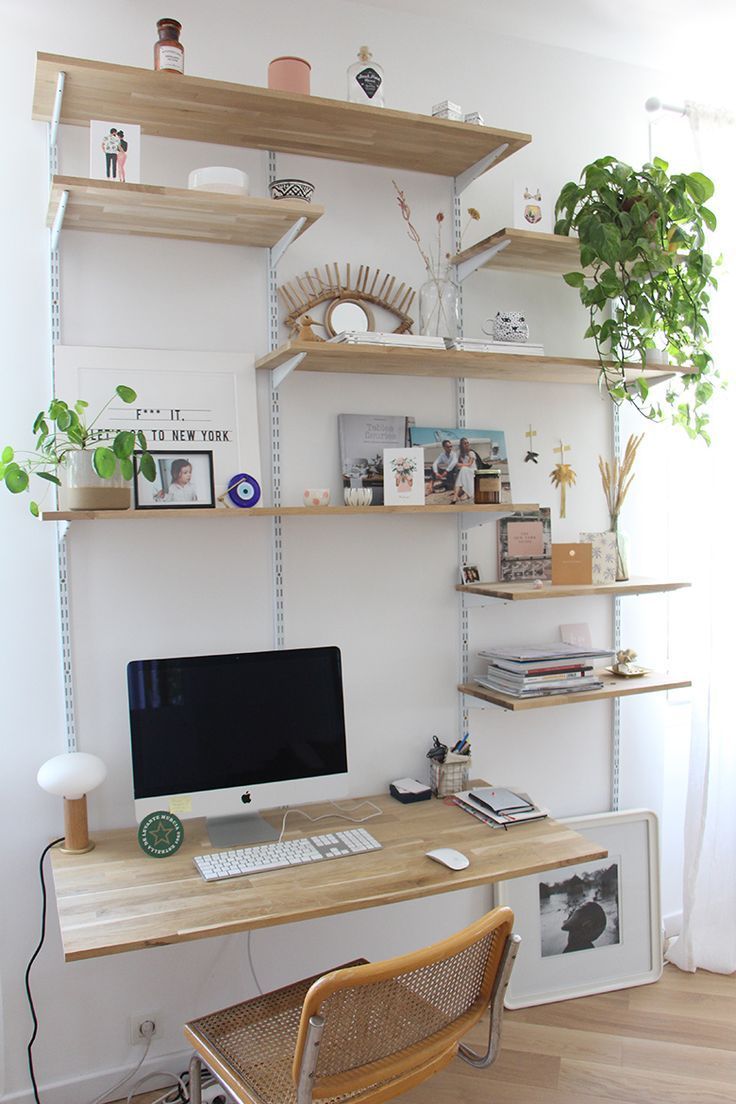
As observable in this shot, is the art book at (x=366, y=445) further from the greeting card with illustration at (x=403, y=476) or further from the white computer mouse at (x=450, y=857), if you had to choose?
the white computer mouse at (x=450, y=857)

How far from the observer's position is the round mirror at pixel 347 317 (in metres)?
2.46

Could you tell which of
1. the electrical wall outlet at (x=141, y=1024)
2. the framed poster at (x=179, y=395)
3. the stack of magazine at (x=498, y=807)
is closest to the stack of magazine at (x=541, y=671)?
the stack of magazine at (x=498, y=807)

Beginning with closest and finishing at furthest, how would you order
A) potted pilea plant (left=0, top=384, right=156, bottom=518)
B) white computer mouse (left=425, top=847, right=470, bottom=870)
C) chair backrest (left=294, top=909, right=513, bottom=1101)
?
chair backrest (left=294, top=909, right=513, bottom=1101), potted pilea plant (left=0, top=384, right=156, bottom=518), white computer mouse (left=425, top=847, right=470, bottom=870)

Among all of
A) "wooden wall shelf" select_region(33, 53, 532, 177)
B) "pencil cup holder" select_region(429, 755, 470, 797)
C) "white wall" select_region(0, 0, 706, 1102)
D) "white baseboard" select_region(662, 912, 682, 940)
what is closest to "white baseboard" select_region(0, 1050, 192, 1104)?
"white wall" select_region(0, 0, 706, 1102)

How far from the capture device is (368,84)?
2256mm

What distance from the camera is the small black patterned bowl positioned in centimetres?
224

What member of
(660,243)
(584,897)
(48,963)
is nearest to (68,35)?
(660,243)

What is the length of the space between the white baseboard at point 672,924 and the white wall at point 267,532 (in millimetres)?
537

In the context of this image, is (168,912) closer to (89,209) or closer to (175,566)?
(175,566)

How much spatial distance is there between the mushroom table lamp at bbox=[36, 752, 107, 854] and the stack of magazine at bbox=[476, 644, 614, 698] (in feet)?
3.52

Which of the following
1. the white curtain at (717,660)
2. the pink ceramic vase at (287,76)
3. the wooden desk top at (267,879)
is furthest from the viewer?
the white curtain at (717,660)

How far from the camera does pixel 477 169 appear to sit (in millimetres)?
2523

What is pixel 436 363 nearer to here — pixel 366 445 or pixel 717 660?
pixel 366 445

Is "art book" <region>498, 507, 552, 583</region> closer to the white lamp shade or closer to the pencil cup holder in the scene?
the pencil cup holder
